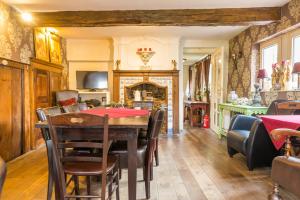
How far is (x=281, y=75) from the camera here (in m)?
3.99

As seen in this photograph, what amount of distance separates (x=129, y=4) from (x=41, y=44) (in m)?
2.20

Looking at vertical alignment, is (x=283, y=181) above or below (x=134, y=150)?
below

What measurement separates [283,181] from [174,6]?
3239 mm

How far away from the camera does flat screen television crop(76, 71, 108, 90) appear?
6.49 m

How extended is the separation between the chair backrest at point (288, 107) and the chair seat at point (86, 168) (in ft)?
7.43

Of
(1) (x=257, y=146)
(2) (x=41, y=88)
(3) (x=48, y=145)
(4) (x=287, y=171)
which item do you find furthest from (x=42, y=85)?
(4) (x=287, y=171)

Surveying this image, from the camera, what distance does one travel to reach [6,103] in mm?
3783

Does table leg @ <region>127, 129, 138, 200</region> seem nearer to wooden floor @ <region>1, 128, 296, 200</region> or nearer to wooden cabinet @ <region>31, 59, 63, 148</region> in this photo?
wooden floor @ <region>1, 128, 296, 200</region>

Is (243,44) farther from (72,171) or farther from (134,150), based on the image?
(72,171)

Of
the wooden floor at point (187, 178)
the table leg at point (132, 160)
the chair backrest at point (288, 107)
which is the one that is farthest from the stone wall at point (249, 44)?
the table leg at point (132, 160)

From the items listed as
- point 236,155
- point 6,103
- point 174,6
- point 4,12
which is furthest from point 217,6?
point 6,103

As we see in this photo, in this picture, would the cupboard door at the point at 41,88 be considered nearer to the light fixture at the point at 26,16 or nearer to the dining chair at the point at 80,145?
the light fixture at the point at 26,16

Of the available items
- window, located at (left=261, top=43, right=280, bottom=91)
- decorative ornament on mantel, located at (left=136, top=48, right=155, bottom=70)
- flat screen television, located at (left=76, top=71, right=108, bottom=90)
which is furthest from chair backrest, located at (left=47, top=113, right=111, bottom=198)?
flat screen television, located at (left=76, top=71, right=108, bottom=90)

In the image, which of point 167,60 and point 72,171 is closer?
point 72,171
